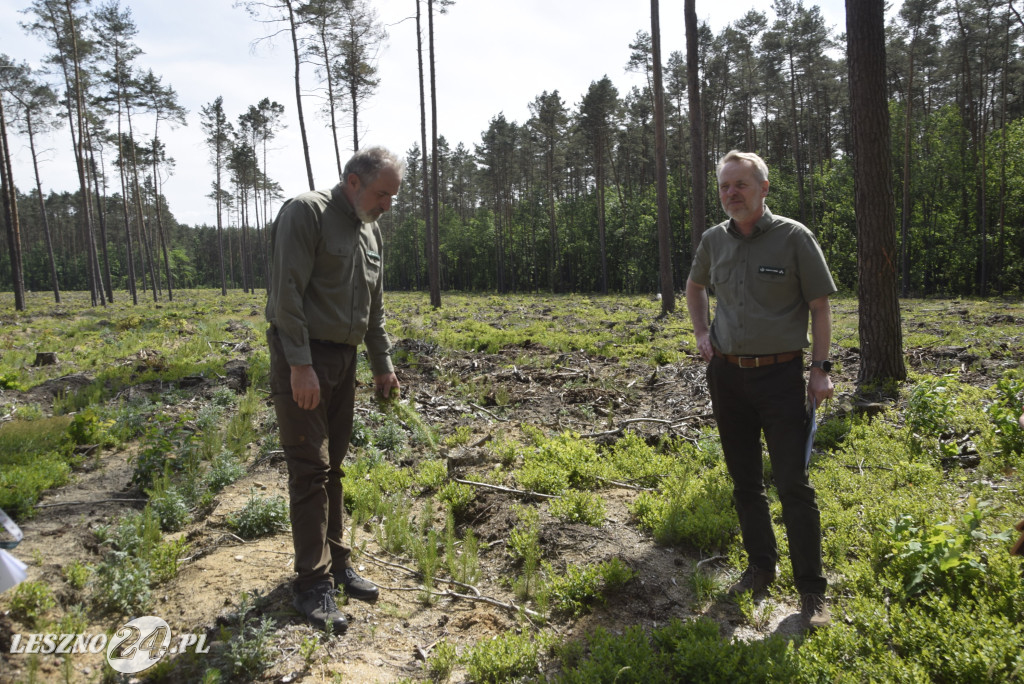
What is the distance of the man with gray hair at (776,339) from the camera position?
312 cm

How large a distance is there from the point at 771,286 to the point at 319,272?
2.52 meters

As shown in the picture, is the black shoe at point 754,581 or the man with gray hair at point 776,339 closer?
the man with gray hair at point 776,339

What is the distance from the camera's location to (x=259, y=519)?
14.3 feet

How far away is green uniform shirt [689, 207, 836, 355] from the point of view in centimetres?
315

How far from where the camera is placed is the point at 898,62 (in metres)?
30.4

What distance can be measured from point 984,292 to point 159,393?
3384 cm

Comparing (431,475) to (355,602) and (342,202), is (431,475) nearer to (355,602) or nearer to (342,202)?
(355,602)

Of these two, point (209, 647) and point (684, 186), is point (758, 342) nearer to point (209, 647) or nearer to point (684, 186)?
point (209, 647)

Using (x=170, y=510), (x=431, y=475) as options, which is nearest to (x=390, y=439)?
(x=431, y=475)

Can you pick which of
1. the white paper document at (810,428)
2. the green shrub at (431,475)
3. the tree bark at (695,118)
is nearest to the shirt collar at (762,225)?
the white paper document at (810,428)

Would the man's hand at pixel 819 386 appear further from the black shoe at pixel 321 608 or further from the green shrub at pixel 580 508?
the black shoe at pixel 321 608

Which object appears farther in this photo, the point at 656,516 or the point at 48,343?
the point at 48,343

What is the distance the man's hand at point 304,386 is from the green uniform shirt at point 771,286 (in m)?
2.31

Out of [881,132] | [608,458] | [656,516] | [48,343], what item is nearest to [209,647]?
[656,516]
